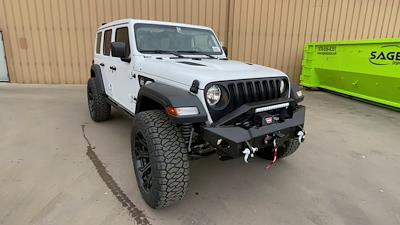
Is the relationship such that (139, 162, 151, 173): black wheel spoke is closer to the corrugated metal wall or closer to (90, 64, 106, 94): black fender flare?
(90, 64, 106, 94): black fender flare

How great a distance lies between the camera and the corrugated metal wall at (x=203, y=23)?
818 centimetres

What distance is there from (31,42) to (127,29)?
6.67 meters

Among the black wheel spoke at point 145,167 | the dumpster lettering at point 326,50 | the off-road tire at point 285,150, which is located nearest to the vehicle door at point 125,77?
the black wheel spoke at point 145,167

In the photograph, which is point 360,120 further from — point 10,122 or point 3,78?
point 3,78

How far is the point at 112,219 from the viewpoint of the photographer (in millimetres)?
2197

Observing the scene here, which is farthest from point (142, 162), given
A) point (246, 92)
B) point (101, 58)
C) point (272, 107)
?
point (101, 58)

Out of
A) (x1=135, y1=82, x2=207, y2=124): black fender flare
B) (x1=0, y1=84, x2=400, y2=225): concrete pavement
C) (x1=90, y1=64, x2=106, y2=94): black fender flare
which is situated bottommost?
(x1=0, y1=84, x2=400, y2=225): concrete pavement

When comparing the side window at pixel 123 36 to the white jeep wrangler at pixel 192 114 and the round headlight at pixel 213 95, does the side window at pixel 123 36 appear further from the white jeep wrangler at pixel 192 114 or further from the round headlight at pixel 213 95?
the round headlight at pixel 213 95

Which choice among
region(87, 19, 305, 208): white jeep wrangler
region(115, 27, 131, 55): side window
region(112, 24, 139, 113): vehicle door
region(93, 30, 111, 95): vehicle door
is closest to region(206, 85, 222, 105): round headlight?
region(87, 19, 305, 208): white jeep wrangler

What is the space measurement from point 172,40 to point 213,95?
1502 millimetres

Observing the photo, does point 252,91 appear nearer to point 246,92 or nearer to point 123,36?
point 246,92

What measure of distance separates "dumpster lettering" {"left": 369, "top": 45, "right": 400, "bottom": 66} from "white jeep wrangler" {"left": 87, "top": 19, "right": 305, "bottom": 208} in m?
4.11

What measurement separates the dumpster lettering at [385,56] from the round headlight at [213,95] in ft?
16.8

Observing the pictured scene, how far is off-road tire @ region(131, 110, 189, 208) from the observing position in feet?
6.86
